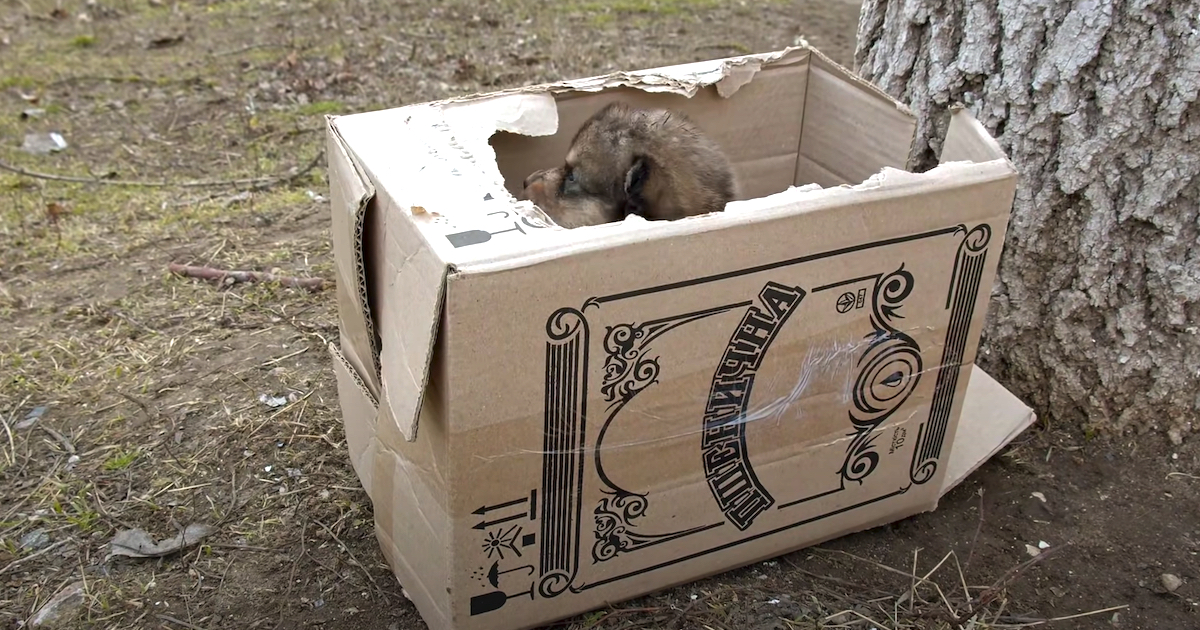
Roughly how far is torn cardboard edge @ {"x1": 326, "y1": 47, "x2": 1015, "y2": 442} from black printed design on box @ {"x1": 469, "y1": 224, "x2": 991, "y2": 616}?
0.33 feet

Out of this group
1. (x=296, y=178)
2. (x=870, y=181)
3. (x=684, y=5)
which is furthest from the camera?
(x=684, y=5)

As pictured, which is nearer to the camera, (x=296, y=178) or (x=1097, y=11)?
(x=1097, y=11)

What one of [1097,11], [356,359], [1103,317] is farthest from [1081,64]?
[356,359]

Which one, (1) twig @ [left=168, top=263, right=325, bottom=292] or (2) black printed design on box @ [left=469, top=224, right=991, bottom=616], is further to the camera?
(1) twig @ [left=168, top=263, right=325, bottom=292]

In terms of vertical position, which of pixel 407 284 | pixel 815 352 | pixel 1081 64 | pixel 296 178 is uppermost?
pixel 1081 64

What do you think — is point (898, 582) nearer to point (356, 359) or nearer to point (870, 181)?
point (870, 181)

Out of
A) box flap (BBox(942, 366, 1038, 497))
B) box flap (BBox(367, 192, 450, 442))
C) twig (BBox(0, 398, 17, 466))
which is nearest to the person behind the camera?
box flap (BBox(367, 192, 450, 442))

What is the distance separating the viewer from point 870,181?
1.73 metres

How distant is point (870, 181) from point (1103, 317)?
964mm

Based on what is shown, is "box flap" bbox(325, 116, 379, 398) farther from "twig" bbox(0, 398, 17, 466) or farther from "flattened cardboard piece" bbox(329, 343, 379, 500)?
"twig" bbox(0, 398, 17, 466)

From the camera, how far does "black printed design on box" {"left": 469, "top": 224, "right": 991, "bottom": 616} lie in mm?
1639

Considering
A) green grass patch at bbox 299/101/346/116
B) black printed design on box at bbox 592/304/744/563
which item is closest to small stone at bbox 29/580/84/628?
black printed design on box at bbox 592/304/744/563

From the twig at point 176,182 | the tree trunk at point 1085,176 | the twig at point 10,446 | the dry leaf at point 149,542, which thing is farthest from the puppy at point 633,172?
the twig at point 176,182

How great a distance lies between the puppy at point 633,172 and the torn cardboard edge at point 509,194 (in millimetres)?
80
